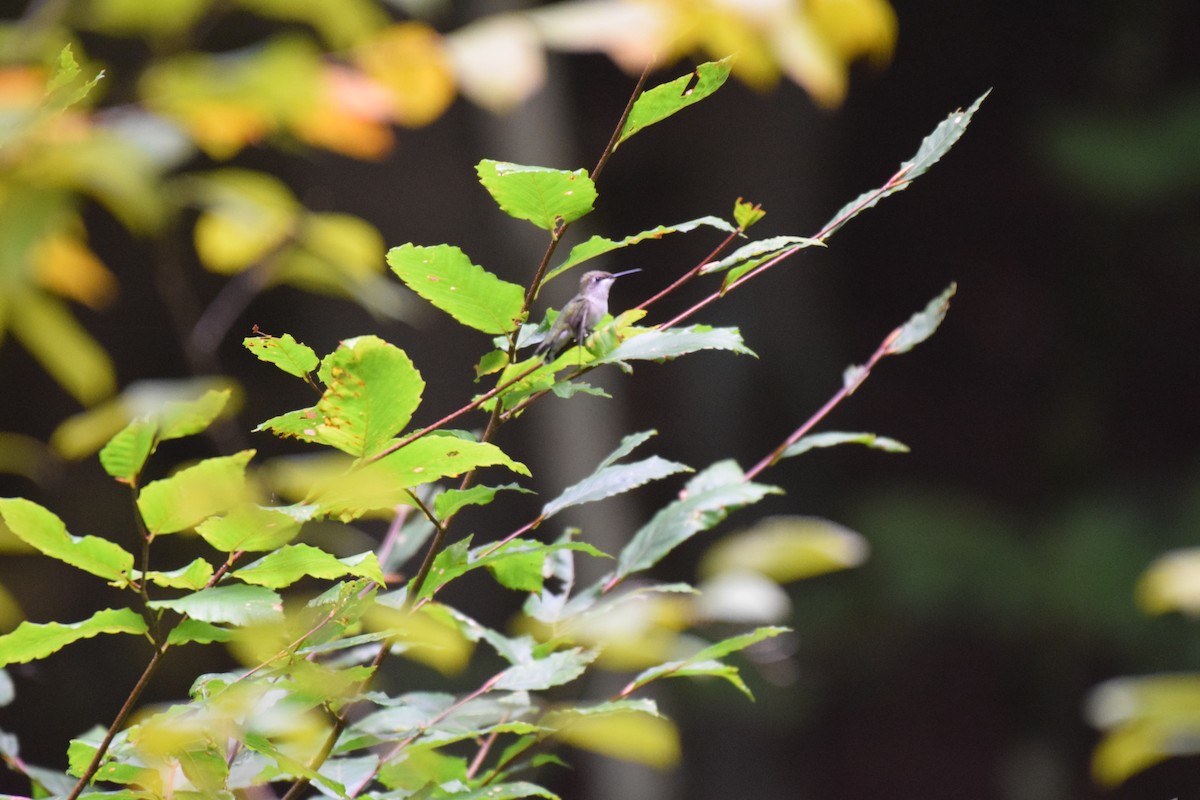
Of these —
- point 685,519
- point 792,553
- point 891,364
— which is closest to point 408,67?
point 792,553

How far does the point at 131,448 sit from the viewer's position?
0.82 feet

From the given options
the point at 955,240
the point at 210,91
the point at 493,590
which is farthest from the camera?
the point at 955,240

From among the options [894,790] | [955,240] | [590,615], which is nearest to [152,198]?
[590,615]

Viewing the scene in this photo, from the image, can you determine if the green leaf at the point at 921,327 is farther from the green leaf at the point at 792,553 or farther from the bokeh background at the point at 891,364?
the bokeh background at the point at 891,364

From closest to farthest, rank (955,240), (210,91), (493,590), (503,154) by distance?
(210,91) → (503,154) → (493,590) → (955,240)

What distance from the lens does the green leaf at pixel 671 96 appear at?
0.27 meters

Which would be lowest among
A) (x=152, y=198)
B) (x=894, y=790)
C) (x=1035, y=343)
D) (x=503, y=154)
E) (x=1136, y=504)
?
(x=894, y=790)

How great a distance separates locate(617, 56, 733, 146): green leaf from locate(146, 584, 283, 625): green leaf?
139 millimetres

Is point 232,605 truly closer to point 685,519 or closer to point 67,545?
point 67,545

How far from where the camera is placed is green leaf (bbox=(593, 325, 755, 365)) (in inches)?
10.7

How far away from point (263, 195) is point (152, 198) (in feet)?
0.88

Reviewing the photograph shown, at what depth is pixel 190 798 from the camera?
0.28m

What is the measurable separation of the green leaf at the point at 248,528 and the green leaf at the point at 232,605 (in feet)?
0.03

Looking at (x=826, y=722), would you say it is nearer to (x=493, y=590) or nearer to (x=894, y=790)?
(x=894, y=790)
